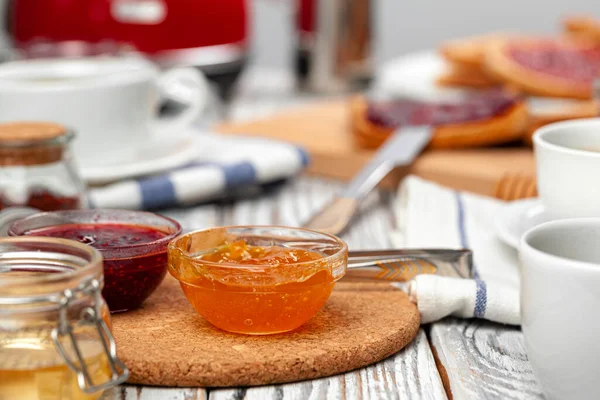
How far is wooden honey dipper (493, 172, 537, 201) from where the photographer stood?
1367 mm

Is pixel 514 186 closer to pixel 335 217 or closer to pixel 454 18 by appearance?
pixel 335 217

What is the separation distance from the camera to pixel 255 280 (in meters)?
0.82

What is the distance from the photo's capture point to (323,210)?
4.12 ft

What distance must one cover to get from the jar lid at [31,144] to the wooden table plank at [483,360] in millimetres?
501

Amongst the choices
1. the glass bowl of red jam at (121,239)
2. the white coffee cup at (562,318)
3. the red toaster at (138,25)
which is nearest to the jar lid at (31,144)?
the glass bowl of red jam at (121,239)

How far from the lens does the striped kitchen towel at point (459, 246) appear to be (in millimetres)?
931

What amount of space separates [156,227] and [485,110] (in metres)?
0.85

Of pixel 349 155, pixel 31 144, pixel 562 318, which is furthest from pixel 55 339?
pixel 349 155

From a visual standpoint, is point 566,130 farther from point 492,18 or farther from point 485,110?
point 492,18

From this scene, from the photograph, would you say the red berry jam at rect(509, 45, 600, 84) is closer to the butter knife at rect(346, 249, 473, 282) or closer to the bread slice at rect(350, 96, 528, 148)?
the bread slice at rect(350, 96, 528, 148)

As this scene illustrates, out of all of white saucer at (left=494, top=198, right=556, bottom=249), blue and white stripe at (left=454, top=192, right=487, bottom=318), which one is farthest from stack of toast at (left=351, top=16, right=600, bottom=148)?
white saucer at (left=494, top=198, right=556, bottom=249)

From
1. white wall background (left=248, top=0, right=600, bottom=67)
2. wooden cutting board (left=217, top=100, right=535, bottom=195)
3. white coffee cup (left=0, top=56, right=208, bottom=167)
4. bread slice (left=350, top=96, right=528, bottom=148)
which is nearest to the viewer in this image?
white coffee cup (left=0, top=56, right=208, bottom=167)

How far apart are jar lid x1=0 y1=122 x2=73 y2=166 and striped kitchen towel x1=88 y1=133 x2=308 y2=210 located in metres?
0.18

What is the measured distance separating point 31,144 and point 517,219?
0.58 metres
